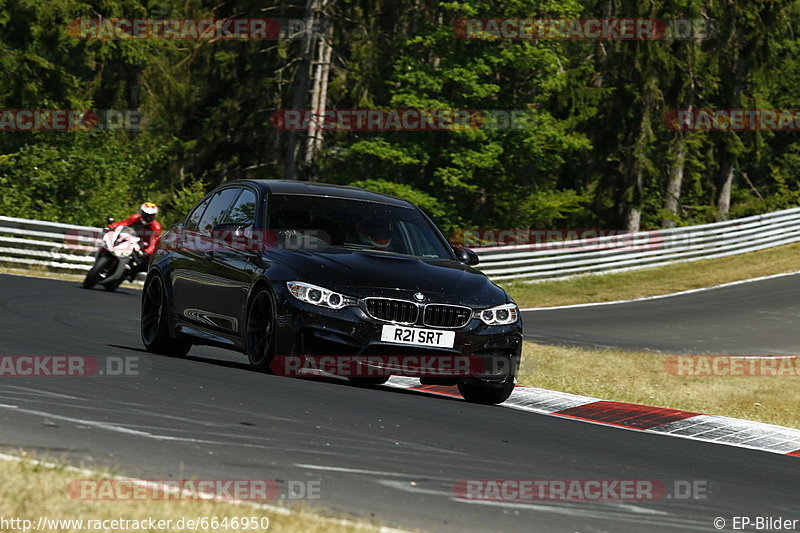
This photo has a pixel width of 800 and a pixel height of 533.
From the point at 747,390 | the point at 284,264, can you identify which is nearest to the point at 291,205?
the point at 284,264

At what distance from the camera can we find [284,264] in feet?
33.3

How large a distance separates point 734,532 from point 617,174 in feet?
142

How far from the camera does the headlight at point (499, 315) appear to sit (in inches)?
400

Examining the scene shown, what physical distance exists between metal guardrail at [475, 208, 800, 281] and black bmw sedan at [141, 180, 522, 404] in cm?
2187

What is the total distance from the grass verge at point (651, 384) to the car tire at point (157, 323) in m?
3.58

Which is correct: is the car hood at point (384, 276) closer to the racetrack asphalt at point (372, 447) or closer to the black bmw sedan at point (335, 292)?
the black bmw sedan at point (335, 292)

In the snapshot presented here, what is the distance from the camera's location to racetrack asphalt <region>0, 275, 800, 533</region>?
6141mm

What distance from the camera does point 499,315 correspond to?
1027cm

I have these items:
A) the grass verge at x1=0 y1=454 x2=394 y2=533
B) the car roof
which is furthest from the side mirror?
the grass verge at x1=0 y1=454 x2=394 y2=533

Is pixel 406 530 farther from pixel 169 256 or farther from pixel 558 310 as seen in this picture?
pixel 558 310

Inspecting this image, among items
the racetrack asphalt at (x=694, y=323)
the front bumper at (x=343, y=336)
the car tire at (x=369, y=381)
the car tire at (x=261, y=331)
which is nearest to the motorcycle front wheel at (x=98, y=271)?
the racetrack asphalt at (x=694, y=323)

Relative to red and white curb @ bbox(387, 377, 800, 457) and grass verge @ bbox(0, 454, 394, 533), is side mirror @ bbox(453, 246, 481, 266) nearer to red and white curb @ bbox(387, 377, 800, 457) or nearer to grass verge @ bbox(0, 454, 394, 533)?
red and white curb @ bbox(387, 377, 800, 457)

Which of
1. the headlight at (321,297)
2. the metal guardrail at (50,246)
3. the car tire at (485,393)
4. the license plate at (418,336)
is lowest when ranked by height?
the metal guardrail at (50,246)

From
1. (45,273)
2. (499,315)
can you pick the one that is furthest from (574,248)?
(499,315)
